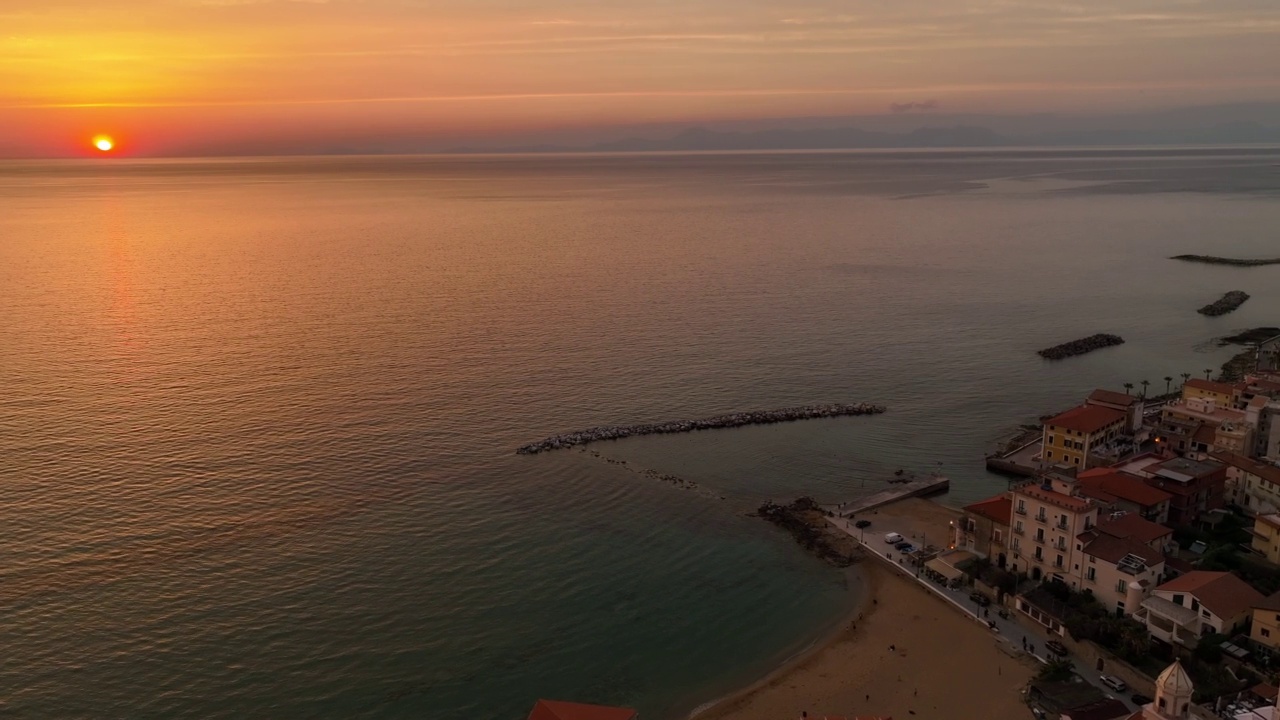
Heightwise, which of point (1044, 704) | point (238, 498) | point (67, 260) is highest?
point (67, 260)

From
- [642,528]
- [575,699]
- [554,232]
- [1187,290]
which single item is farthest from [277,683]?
[554,232]

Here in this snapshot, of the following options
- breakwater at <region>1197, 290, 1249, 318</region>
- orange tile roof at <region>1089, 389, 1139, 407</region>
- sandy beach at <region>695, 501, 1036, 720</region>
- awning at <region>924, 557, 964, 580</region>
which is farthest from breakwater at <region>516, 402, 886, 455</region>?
breakwater at <region>1197, 290, 1249, 318</region>

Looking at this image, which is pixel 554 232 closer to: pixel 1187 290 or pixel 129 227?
pixel 129 227

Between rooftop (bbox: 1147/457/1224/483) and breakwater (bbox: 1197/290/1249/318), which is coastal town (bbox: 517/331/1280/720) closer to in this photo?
rooftop (bbox: 1147/457/1224/483)

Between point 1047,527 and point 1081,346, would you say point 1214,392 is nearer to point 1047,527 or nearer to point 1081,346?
point 1081,346

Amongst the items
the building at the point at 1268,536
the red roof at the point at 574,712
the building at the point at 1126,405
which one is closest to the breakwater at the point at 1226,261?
the building at the point at 1126,405

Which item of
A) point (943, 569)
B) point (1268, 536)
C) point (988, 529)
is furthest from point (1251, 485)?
point (943, 569)
